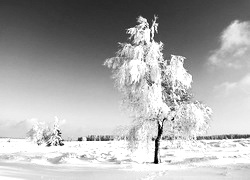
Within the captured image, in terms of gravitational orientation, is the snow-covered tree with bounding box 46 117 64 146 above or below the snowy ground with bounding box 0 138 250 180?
above

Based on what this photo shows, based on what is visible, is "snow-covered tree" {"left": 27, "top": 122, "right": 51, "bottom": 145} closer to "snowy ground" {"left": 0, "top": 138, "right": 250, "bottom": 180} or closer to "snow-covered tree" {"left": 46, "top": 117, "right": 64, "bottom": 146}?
"snow-covered tree" {"left": 46, "top": 117, "right": 64, "bottom": 146}

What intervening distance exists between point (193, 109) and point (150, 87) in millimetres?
3801

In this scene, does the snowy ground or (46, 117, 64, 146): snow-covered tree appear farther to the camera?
(46, 117, 64, 146): snow-covered tree

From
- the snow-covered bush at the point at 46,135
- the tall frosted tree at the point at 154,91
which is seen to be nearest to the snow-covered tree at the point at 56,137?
the snow-covered bush at the point at 46,135

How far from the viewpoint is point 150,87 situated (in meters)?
21.8

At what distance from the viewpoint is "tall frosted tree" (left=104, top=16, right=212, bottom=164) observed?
21766 millimetres

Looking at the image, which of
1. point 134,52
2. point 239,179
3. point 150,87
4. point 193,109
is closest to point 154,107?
point 150,87

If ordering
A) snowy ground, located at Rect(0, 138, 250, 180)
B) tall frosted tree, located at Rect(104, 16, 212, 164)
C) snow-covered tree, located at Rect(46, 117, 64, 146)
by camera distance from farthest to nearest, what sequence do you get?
snow-covered tree, located at Rect(46, 117, 64, 146)
tall frosted tree, located at Rect(104, 16, 212, 164)
snowy ground, located at Rect(0, 138, 250, 180)

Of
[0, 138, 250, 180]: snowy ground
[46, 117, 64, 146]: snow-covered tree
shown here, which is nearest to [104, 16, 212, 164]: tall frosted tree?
[0, 138, 250, 180]: snowy ground

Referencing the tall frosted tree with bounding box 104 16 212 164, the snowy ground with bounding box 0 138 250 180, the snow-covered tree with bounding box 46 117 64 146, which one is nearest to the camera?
the snowy ground with bounding box 0 138 250 180

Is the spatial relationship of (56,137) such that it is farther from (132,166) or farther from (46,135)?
(132,166)

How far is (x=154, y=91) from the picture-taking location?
21.5 metres

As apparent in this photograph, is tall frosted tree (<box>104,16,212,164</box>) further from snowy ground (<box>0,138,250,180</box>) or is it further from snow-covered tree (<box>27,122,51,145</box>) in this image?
snow-covered tree (<box>27,122,51,145</box>)

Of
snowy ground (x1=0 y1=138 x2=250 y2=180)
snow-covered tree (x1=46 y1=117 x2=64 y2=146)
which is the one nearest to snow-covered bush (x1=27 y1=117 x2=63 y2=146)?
snow-covered tree (x1=46 y1=117 x2=64 y2=146)
